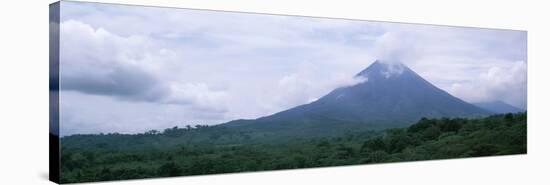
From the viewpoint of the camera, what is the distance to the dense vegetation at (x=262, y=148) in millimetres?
9141

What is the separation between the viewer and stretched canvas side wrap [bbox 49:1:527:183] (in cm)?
896

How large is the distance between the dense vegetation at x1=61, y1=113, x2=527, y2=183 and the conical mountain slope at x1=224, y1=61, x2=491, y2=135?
5.5 inches

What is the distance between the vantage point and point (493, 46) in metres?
12.2

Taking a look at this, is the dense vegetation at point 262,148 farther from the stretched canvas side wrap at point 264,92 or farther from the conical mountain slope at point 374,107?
the conical mountain slope at point 374,107

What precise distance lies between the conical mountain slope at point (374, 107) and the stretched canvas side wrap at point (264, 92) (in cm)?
2

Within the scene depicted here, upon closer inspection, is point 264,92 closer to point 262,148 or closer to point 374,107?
point 262,148

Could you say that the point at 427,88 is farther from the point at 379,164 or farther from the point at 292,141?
the point at 292,141

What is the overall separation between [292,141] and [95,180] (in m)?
2.82

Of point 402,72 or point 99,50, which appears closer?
point 99,50

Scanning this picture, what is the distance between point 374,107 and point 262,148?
1913mm

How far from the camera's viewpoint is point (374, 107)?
36.8 ft

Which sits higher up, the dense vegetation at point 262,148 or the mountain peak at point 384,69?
the mountain peak at point 384,69

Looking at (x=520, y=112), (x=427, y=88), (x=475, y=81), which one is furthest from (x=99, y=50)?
(x=520, y=112)

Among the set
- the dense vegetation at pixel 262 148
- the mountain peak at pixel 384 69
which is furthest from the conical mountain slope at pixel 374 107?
the dense vegetation at pixel 262 148
